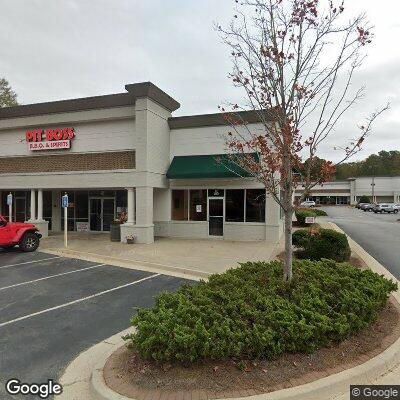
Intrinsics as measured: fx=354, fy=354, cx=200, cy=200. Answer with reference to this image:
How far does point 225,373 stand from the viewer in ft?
13.3

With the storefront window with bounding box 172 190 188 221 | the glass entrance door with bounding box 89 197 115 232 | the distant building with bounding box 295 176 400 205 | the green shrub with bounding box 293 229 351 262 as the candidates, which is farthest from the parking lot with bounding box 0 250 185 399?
the distant building with bounding box 295 176 400 205

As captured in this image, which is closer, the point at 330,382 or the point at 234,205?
the point at 330,382

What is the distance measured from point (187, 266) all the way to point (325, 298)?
244 inches

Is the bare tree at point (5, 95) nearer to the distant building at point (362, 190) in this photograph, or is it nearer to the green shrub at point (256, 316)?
the green shrub at point (256, 316)

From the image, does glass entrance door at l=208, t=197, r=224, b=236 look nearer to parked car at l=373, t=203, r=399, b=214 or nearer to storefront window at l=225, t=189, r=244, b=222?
storefront window at l=225, t=189, r=244, b=222

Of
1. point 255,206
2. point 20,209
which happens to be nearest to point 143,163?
point 255,206

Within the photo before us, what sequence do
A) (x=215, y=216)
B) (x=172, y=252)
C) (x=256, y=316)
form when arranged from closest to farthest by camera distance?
(x=256, y=316), (x=172, y=252), (x=215, y=216)

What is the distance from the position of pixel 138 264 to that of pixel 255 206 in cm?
751

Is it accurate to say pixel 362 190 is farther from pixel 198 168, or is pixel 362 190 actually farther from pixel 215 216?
pixel 198 168

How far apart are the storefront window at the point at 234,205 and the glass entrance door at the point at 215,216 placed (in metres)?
0.31

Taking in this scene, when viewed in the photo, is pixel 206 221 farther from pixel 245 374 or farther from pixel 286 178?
pixel 245 374

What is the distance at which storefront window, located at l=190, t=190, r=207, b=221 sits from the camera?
60.4ft

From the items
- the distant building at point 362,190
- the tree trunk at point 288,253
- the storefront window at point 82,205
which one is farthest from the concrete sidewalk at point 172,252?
the distant building at point 362,190

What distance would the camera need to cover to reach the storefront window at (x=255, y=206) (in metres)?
17.3
